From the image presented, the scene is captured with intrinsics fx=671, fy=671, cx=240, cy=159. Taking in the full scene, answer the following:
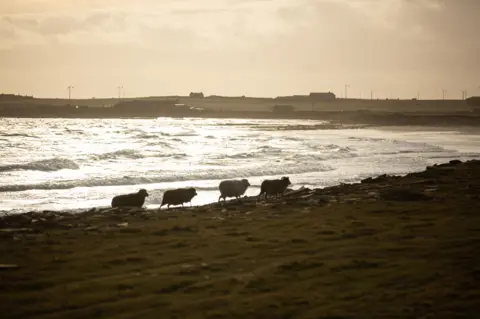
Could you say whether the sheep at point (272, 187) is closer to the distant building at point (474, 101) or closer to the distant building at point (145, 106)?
the distant building at point (145, 106)

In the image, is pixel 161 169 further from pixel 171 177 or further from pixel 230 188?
pixel 230 188

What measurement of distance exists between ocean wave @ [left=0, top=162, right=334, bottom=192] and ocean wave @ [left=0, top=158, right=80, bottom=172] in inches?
240

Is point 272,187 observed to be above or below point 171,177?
above

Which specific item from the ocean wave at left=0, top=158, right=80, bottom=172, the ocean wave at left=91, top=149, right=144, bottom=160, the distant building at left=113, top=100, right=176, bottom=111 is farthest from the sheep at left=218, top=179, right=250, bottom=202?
the distant building at left=113, top=100, right=176, bottom=111

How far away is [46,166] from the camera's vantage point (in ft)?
117

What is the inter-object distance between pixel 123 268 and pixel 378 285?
3.78 m

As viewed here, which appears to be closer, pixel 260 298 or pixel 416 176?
pixel 260 298

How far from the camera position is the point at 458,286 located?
8.51 meters

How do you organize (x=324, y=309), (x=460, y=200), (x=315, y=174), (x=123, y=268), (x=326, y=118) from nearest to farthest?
(x=324, y=309)
(x=123, y=268)
(x=460, y=200)
(x=315, y=174)
(x=326, y=118)

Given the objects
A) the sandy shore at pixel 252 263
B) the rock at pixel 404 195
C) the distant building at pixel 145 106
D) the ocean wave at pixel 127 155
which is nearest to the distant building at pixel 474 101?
the distant building at pixel 145 106

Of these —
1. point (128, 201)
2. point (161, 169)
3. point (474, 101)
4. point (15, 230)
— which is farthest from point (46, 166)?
point (474, 101)

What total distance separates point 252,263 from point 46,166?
27609 mm

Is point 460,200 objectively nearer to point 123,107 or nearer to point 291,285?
point 291,285

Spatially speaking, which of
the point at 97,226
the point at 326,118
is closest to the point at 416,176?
the point at 97,226
